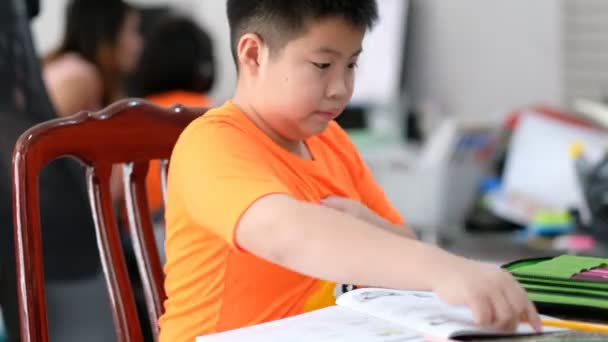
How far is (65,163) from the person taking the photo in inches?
75.2

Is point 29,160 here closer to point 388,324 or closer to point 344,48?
point 344,48

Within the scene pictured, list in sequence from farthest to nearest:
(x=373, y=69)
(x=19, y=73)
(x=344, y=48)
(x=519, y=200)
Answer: (x=373, y=69), (x=519, y=200), (x=19, y=73), (x=344, y=48)

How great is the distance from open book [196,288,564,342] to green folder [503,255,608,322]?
4cm

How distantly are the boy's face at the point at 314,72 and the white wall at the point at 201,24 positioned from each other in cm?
301

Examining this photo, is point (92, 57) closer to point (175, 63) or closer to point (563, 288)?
point (175, 63)

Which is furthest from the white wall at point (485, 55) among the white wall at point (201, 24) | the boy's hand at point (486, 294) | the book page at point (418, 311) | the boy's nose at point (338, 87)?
the boy's hand at point (486, 294)

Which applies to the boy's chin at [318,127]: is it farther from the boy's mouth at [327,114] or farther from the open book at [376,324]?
the open book at [376,324]

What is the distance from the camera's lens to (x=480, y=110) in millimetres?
3562

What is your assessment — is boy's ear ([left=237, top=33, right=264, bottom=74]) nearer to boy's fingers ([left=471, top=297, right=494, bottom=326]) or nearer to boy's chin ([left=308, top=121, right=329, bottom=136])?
boy's chin ([left=308, top=121, right=329, bottom=136])

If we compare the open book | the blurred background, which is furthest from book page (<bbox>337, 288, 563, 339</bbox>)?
the blurred background

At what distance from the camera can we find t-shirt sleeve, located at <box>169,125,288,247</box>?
3.17 feet

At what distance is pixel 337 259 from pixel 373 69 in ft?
9.86

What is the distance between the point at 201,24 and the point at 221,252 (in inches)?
128

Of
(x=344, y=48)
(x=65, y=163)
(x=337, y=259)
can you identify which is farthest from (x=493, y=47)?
(x=337, y=259)
